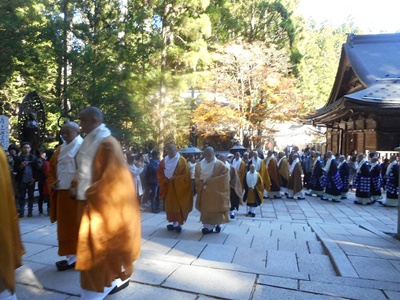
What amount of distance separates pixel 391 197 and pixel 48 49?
13.4 m

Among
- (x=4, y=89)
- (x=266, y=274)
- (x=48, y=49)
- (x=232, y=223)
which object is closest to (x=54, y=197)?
(x=266, y=274)

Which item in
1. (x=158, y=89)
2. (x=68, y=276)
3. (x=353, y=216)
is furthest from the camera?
(x=158, y=89)

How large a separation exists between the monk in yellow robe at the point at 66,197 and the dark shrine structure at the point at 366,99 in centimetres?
1042

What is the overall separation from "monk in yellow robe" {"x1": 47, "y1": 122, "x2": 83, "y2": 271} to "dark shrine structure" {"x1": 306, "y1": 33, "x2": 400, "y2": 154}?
1042 cm

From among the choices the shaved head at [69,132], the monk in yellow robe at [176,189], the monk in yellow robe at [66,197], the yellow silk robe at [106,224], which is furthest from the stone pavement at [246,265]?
the shaved head at [69,132]

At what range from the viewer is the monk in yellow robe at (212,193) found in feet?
18.4

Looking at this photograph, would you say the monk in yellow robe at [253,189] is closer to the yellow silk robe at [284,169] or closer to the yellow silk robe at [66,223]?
the yellow silk robe at [284,169]

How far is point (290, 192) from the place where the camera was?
11602 mm

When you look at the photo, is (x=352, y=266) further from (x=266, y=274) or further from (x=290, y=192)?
(x=290, y=192)

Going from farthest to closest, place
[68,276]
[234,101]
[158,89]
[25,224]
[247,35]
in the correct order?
[247,35]
[234,101]
[158,89]
[25,224]
[68,276]

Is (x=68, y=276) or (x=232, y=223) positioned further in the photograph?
(x=232, y=223)

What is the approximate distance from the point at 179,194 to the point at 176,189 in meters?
0.10

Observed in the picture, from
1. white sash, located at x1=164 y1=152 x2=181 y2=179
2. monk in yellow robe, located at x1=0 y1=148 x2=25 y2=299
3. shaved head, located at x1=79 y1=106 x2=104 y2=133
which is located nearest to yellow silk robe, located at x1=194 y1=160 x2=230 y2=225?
white sash, located at x1=164 y1=152 x2=181 y2=179

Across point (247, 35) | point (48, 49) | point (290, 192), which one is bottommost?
point (290, 192)
